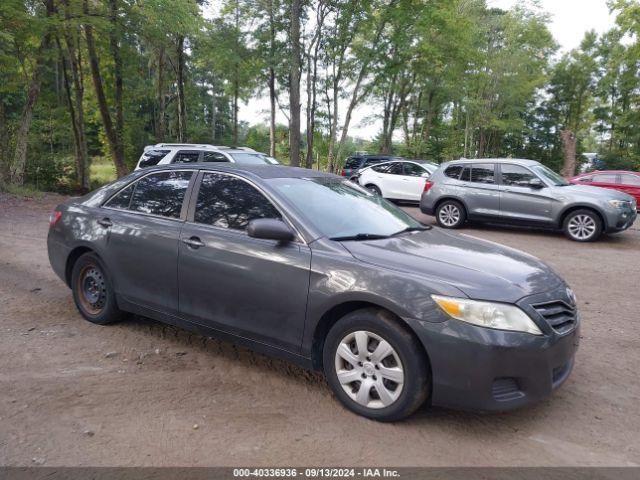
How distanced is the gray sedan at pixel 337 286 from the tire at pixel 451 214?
7.60 meters

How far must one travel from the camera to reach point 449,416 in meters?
3.21

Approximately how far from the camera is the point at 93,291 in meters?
4.73

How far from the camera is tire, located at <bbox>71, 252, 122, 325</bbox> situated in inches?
179

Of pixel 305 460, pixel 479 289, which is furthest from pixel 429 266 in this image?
pixel 305 460

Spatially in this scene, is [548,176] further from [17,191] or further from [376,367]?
[17,191]

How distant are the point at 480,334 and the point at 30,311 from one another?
454 centimetres

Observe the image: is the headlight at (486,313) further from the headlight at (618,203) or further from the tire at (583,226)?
the headlight at (618,203)

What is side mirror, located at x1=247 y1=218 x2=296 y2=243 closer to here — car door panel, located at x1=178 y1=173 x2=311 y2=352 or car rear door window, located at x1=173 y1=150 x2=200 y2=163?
car door panel, located at x1=178 y1=173 x2=311 y2=352

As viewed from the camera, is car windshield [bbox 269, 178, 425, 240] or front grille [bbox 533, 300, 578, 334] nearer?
front grille [bbox 533, 300, 578, 334]

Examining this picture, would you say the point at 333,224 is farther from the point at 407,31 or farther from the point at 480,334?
the point at 407,31

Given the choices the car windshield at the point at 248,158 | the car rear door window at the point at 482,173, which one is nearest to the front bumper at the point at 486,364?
the car rear door window at the point at 482,173

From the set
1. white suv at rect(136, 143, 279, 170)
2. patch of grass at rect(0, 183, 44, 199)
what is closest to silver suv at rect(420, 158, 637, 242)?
white suv at rect(136, 143, 279, 170)

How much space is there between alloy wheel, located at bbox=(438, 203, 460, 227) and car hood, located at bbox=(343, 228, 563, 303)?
8.05 metres

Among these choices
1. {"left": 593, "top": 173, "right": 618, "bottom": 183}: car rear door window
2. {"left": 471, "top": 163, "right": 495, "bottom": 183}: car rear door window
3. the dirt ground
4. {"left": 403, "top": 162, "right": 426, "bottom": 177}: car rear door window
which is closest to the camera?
the dirt ground
